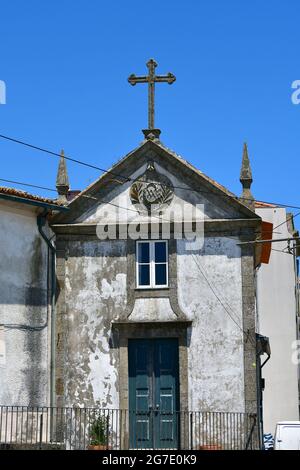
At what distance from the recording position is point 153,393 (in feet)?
79.6

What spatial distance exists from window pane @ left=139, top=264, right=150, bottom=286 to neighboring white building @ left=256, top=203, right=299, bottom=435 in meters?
16.1

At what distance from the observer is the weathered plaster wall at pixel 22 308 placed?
23.5 m

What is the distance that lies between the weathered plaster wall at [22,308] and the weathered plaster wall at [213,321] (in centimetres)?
359

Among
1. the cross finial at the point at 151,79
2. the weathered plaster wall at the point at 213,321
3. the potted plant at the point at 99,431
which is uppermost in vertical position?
the cross finial at the point at 151,79

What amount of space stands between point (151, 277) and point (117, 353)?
6.92 ft

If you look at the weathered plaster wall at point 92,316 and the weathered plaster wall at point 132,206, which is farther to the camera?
the weathered plaster wall at point 132,206

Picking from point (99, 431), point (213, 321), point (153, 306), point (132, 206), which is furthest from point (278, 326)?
point (99, 431)

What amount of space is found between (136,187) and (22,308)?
4293 millimetres

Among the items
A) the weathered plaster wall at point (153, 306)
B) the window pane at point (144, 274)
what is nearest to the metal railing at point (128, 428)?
the weathered plaster wall at point (153, 306)

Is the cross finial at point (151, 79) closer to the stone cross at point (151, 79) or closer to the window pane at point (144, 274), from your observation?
the stone cross at point (151, 79)

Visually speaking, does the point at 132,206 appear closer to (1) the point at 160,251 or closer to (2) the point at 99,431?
(1) the point at 160,251

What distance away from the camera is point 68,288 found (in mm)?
25000

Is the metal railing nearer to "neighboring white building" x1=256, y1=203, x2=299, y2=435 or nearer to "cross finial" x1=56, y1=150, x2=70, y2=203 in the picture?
"cross finial" x1=56, y1=150, x2=70, y2=203
